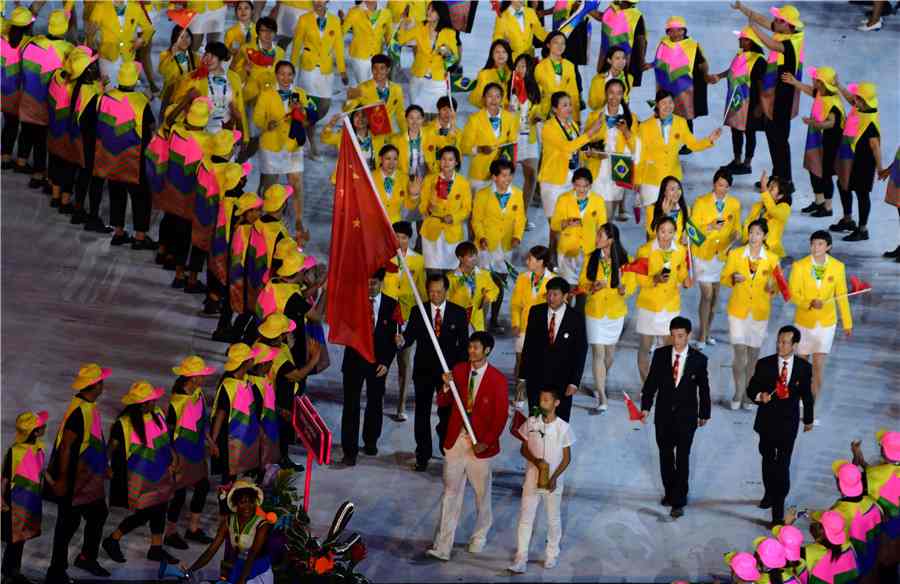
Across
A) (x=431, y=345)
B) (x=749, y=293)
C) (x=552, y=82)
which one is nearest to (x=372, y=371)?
(x=431, y=345)

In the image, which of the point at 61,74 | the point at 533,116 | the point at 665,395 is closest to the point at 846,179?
the point at 533,116

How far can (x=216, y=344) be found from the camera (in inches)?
816

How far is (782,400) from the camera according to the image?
719 inches

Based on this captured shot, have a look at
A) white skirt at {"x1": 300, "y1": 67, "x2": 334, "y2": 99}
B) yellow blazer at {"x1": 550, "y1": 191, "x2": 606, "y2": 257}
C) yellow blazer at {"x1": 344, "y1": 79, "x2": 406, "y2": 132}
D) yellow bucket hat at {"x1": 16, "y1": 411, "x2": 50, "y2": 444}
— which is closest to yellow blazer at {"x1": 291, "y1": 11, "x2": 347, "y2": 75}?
white skirt at {"x1": 300, "y1": 67, "x2": 334, "y2": 99}

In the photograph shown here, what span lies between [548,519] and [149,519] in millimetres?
3078

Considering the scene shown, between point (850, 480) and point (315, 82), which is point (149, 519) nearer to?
point (850, 480)

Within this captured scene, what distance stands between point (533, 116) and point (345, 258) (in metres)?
4.89

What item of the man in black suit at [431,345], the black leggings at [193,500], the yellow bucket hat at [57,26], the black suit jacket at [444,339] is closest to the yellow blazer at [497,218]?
the man in black suit at [431,345]

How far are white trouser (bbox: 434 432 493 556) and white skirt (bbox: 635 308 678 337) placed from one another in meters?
2.64

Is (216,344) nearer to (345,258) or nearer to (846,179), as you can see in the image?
(345,258)

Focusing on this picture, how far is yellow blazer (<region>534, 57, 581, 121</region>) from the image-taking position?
22672 millimetres

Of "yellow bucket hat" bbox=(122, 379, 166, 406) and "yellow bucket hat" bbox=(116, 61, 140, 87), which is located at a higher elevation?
"yellow bucket hat" bbox=(116, 61, 140, 87)

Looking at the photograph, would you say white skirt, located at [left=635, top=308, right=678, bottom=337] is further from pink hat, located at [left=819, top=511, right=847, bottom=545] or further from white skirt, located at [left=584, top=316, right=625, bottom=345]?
pink hat, located at [left=819, top=511, right=847, bottom=545]

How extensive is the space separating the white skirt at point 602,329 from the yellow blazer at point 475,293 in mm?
882
